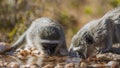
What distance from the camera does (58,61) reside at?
27.2 ft

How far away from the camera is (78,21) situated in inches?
856

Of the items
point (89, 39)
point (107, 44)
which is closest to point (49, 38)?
point (89, 39)

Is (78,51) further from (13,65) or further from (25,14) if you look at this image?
(25,14)

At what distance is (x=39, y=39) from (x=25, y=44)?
0.71 m

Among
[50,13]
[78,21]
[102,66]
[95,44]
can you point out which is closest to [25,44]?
[95,44]

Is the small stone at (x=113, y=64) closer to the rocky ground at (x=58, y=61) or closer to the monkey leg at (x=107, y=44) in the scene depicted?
the rocky ground at (x=58, y=61)

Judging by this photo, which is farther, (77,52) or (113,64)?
(77,52)

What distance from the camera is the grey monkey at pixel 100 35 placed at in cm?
855

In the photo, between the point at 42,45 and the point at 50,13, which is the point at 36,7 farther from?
the point at 42,45

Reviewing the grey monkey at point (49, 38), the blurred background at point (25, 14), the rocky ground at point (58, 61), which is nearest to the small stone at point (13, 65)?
the rocky ground at point (58, 61)

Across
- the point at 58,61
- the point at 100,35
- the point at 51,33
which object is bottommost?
the point at 58,61

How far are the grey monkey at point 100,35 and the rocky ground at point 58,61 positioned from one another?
0.18 m

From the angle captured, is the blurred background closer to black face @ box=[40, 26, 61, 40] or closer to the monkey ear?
black face @ box=[40, 26, 61, 40]

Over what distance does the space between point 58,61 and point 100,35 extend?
0.89 meters
